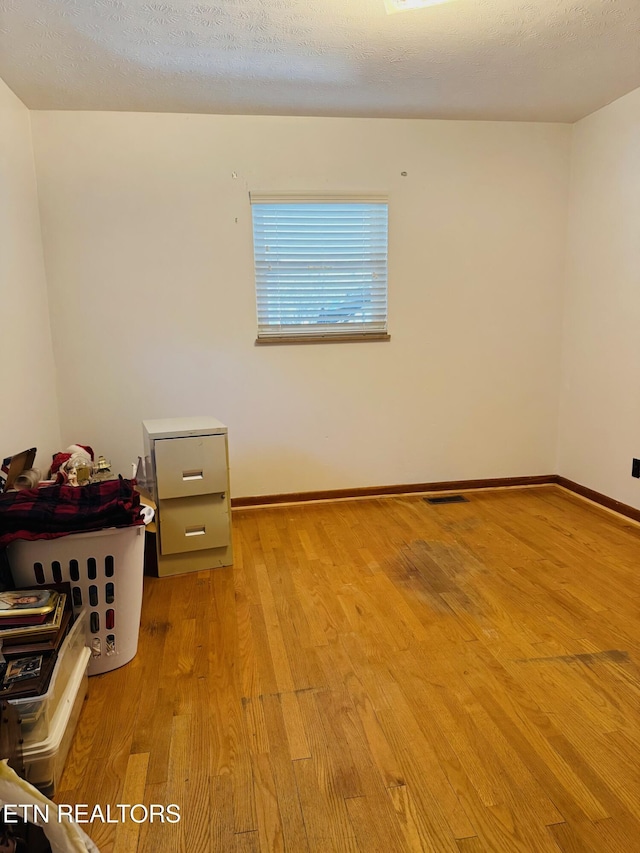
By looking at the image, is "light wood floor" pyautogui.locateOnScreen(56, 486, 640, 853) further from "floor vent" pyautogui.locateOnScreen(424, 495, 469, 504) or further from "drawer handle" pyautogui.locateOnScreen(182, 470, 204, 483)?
"floor vent" pyautogui.locateOnScreen(424, 495, 469, 504)

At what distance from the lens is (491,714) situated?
160 centimetres

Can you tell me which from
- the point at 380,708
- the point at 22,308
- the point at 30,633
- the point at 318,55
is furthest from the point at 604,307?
the point at 30,633

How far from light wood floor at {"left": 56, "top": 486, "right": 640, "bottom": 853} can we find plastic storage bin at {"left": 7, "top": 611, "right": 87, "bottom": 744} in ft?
0.50

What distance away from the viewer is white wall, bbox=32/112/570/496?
3.13 m

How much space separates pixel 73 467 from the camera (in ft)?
8.37

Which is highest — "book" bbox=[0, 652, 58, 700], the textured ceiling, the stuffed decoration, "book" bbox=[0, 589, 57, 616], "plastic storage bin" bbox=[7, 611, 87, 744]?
the textured ceiling

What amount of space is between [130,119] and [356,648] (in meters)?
3.00

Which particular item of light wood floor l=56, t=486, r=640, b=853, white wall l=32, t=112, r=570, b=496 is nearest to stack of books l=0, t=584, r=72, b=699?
light wood floor l=56, t=486, r=640, b=853

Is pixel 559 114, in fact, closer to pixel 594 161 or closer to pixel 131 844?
pixel 594 161

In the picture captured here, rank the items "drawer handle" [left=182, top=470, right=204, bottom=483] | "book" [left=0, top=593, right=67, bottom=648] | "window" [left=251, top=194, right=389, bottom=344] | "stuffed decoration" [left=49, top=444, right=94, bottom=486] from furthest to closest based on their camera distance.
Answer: "window" [left=251, top=194, right=389, bottom=344]
"drawer handle" [left=182, top=470, right=204, bottom=483]
"stuffed decoration" [left=49, top=444, right=94, bottom=486]
"book" [left=0, top=593, right=67, bottom=648]

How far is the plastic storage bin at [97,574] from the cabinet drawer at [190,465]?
61 centimetres

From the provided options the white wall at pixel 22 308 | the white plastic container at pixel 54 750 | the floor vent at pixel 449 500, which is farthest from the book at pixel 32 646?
the floor vent at pixel 449 500

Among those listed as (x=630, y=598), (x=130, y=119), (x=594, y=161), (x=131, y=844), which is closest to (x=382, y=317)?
(x=594, y=161)

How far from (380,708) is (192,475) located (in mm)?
1314
